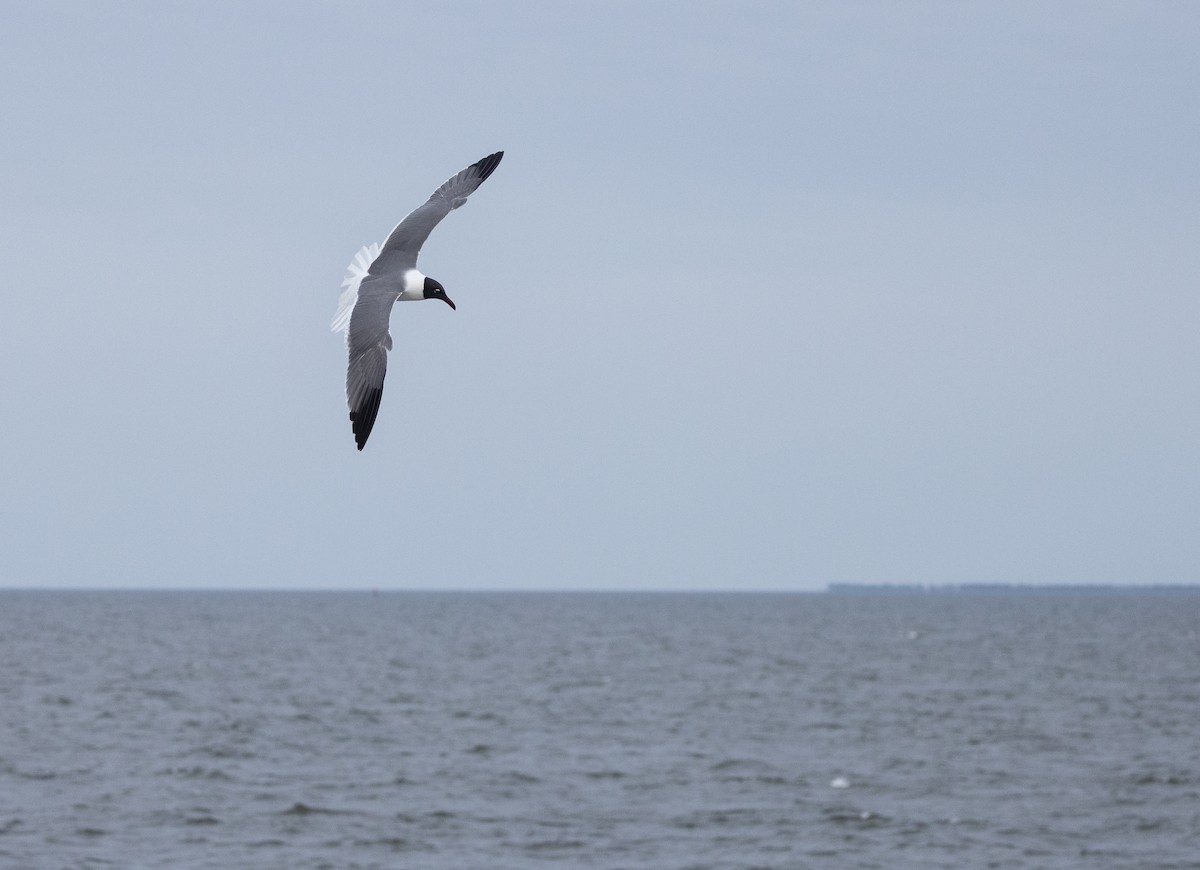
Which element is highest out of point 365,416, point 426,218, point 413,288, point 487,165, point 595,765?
point 487,165

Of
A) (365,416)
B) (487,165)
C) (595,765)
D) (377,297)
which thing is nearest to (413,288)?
(377,297)

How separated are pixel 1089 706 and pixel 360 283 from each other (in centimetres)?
6125

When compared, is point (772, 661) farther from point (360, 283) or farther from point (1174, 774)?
point (360, 283)

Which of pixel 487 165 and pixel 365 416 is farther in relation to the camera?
pixel 487 165

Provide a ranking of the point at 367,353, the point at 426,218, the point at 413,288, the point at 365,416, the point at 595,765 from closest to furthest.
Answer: the point at 365,416 → the point at 367,353 → the point at 413,288 → the point at 426,218 → the point at 595,765

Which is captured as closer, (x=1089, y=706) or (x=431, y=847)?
(x=431, y=847)

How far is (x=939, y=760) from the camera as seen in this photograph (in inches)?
1839

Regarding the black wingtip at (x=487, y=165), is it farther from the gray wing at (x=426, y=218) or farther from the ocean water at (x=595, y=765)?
the ocean water at (x=595, y=765)

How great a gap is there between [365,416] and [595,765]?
37.0m

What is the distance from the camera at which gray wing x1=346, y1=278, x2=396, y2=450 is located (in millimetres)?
9242

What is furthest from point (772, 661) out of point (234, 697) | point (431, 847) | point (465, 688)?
point (431, 847)

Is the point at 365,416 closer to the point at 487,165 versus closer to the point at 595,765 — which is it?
the point at 487,165

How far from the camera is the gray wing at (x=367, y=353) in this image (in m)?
9.24

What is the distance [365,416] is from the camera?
9.21 meters
